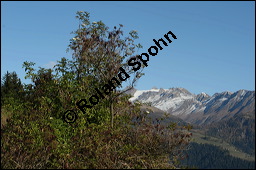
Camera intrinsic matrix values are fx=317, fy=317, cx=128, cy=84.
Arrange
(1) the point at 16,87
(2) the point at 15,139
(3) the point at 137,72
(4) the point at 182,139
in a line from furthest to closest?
(1) the point at 16,87
(3) the point at 137,72
(4) the point at 182,139
(2) the point at 15,139

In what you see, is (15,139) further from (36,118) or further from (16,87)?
(16,87)

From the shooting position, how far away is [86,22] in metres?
25.5

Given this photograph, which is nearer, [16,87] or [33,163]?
[33,163]

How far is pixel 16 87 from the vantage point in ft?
95.6

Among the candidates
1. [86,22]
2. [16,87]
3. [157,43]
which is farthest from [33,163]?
[16,87]

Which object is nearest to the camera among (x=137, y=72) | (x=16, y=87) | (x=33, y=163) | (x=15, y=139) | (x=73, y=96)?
(x=33, y=163)

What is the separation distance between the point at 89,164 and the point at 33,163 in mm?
2193

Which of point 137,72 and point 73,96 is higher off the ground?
point 137,72

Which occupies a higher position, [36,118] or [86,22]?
[86,22]

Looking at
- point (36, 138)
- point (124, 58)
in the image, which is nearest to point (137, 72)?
point (124, 58)

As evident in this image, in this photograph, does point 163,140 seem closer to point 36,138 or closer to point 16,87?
point 36,138

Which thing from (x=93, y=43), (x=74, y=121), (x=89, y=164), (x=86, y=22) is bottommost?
(x=89, y=164)

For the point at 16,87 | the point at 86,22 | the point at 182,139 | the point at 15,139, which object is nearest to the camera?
the point at 15,139

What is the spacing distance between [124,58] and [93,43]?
2.58 metres
